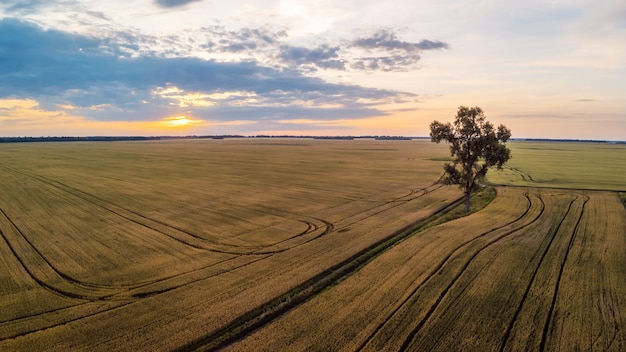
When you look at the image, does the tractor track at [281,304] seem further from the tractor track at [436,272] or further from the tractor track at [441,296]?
the tractor track at [441,296]

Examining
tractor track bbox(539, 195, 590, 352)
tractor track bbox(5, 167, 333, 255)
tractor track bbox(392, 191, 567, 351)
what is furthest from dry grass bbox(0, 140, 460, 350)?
tractor track bbox(539, 195, 590, 352)

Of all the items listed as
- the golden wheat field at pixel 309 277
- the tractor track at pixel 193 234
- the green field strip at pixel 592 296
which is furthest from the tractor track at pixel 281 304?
the green field strip at pixel 592 296

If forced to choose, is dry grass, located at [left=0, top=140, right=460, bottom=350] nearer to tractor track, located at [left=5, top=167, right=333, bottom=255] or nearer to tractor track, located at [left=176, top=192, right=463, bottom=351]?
tractor track, located at [left=5, top=167, right=333, bottom=255]

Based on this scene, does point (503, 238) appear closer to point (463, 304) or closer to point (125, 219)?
point (463, 304)

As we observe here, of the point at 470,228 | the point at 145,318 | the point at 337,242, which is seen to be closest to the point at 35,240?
the point at 145,318

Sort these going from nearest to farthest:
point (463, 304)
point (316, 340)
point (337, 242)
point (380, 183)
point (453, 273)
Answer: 1. point (316, 340)
2. point (463, 304)
3. point (453, 273)
4. point (337, 242)
5. point (380, 183)

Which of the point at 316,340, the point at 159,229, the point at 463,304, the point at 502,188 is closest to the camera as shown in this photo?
the point at 316,340
